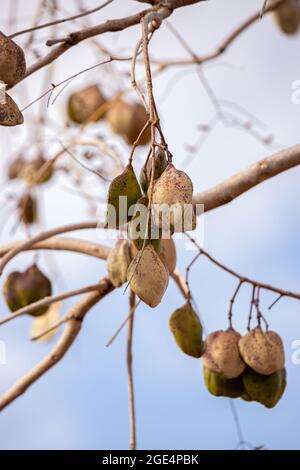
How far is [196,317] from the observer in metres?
1.07

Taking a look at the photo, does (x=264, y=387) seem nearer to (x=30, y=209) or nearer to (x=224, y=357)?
(x=224, y=357)

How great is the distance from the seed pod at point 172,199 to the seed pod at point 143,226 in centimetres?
2

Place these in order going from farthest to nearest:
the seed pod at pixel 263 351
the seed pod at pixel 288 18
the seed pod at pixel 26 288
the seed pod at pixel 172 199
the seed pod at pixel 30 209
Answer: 1. the seed pod at pixel 288 18
2. the seed pod at pixel 30 209
3. the seed pod at pixel 26 288
4. the seed pod at pixel 263 351
5. the seed pod at pixel 172 199

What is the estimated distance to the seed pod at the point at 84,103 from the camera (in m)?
1.69

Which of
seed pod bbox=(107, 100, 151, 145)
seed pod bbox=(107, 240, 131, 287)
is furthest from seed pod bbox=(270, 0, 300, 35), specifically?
seed pod bbox=(107, 240, 131, 287)

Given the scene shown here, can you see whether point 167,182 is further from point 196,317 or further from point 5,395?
point 5,395

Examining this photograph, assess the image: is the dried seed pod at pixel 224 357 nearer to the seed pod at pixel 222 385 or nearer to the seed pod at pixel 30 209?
the seed pod at pixel 222 385

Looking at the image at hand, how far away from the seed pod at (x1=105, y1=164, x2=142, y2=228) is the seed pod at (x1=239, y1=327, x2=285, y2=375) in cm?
32

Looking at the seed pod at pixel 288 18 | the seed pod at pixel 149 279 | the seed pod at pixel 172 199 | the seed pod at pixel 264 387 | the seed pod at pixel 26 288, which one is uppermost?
the seed pod at pixel 288 18

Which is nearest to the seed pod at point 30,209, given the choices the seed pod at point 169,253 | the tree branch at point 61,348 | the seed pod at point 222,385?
the tree branch at point 61,348

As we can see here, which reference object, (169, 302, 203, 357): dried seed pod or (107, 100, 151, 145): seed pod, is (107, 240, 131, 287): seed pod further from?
(107, 100, 151, 145): seed pod

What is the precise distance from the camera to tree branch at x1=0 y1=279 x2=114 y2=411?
1.23 m
